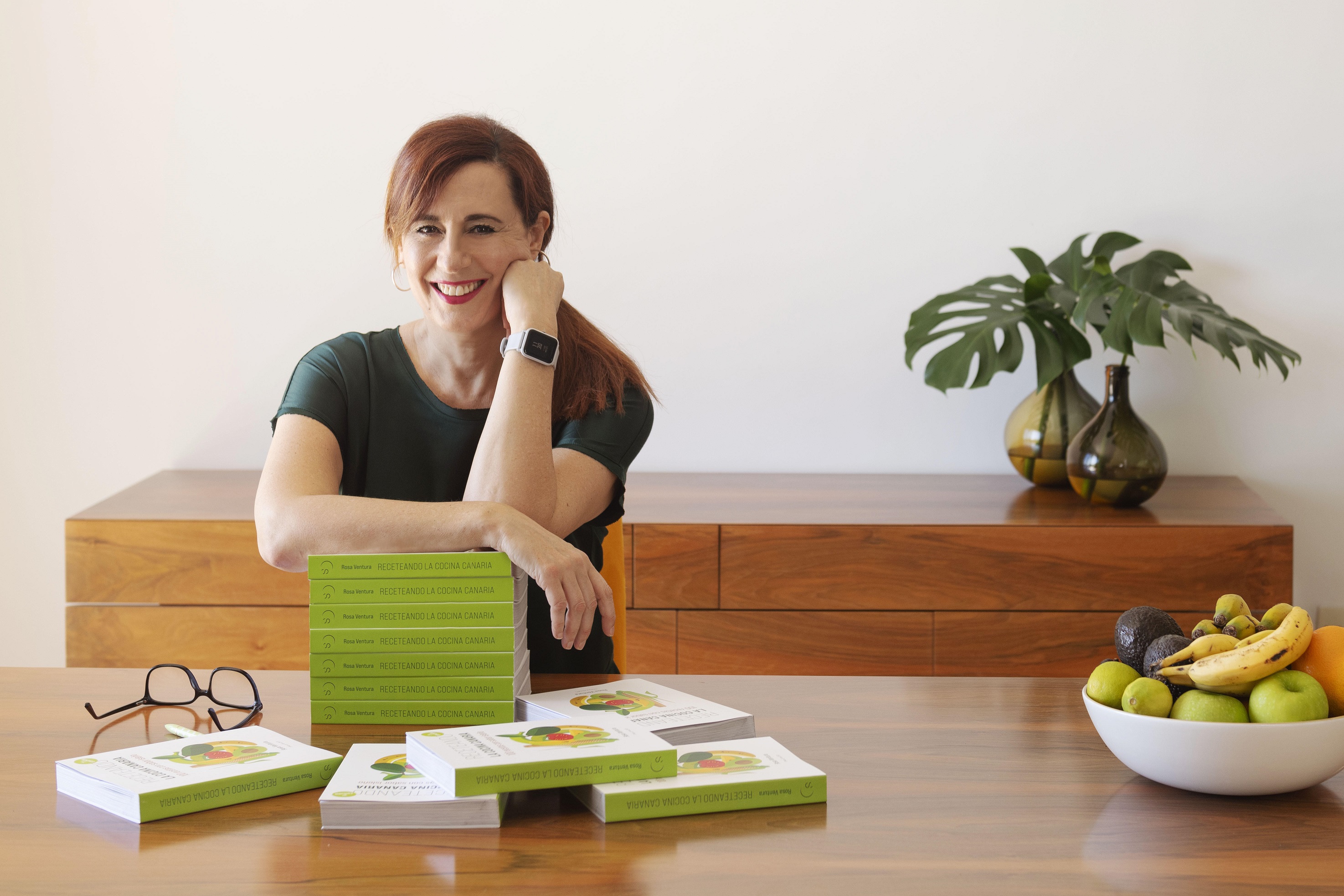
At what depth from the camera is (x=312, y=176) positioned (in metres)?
2.99

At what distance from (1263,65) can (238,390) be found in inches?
107

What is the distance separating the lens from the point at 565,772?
0.92 meters

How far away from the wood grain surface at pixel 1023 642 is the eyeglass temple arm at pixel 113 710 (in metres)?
1.60

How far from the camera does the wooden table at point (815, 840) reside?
81 centimetres

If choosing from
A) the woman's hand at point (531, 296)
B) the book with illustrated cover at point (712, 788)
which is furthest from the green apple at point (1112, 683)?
the woman's hand at point (531, 296)

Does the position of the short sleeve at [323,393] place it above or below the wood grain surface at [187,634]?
above

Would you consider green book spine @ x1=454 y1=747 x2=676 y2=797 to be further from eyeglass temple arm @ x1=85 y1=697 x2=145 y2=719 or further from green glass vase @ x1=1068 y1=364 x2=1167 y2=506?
green glass vase @ x1=1068 y1=364 x2=1167 y2=506

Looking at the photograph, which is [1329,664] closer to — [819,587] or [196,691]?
[196,691]

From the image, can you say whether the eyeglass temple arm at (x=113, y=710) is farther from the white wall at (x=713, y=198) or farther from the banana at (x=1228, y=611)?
the white wall at (x=713, y=198)

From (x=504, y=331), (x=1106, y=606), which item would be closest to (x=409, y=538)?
(x=504, y=331)

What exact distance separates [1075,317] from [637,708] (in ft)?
5.35

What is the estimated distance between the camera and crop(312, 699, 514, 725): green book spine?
3.79 ft

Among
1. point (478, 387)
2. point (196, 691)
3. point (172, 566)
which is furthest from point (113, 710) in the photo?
point (172, 566)

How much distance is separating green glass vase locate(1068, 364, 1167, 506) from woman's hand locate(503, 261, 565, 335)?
53.7 inches
